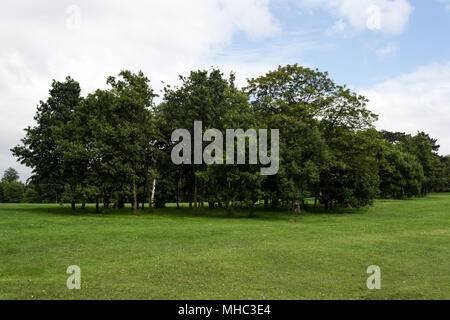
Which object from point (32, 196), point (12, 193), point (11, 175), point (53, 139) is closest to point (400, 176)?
point (53, 139)

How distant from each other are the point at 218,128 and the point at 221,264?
33809 millimetres

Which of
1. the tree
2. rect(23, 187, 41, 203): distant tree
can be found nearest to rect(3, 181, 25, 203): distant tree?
rect(23, 187, 41, 203): distant tree

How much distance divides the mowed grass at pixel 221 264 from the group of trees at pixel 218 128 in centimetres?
1861

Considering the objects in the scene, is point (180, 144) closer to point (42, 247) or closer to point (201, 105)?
point (201, 105)

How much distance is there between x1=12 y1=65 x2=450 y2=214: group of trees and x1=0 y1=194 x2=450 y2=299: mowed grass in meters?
18.6

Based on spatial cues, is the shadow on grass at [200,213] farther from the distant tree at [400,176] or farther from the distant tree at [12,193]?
the distant tree at [12,193]

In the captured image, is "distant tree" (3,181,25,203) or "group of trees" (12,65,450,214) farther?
"distant tree" (3,181,25,203)

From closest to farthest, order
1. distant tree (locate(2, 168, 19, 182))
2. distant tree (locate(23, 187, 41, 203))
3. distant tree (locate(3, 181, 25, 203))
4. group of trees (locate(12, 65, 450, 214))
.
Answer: group of trees (locate(12, 65, 450, 214)) → distant tree (locate(23, 187, 41, 203)) → distant tree (locate(3, 181, 25, 203)) → distant tree (locate(2, 168, 19, 182))

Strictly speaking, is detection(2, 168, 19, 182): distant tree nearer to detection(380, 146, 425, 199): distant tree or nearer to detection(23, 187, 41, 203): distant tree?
detection(23, 187, 41, 203): distant tree

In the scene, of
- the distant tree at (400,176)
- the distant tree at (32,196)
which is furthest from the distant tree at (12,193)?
the distant tree at (400,176)

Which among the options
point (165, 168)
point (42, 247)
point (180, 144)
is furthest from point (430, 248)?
point (165, 168)

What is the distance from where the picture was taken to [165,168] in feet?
188

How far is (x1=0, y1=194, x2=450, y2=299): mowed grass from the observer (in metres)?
12.1
